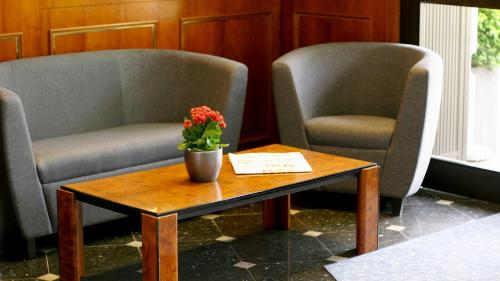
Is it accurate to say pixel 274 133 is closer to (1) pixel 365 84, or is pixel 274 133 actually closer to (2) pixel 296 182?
(1) pixel 365 84

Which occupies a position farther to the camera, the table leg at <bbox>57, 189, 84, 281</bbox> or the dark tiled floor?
the dark tiled floor

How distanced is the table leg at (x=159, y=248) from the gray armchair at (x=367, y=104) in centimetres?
174

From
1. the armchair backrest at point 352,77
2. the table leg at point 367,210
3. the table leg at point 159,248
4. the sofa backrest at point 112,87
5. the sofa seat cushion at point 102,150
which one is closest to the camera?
the table leg at point 159,248

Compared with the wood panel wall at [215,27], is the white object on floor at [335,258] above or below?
below

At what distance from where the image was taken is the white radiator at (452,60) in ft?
18.6

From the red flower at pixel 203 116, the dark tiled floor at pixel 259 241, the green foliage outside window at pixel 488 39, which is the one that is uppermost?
Result: the green foliage outside window at pixel 488 39

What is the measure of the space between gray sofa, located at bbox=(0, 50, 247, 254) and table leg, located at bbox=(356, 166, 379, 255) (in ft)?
3.32

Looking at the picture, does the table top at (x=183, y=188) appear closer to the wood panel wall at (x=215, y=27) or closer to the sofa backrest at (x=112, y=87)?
the sofa backrest at (x=112, y=87)

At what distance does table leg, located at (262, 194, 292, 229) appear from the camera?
502 centimetres

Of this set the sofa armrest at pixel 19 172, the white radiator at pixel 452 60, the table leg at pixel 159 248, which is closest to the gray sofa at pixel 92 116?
the sofa armrest at pixel 19 172

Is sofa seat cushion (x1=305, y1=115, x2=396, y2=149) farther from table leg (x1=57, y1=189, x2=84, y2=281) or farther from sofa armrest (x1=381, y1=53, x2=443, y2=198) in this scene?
table leg (x1=57, y1=189, x2=84, y2=281)

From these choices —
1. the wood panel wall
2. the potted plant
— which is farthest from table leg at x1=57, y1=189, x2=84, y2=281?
the wood panel wall

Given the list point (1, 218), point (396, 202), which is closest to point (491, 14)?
point (396, 202)

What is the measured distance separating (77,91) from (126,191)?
141 cm
